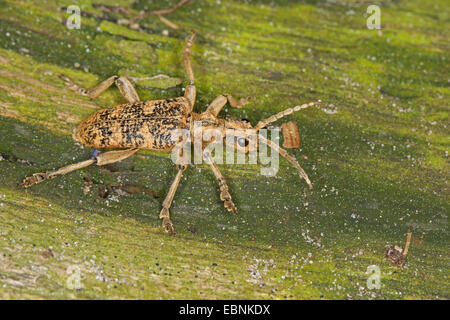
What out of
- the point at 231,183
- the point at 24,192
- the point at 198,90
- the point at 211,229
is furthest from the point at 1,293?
the point at 198,90

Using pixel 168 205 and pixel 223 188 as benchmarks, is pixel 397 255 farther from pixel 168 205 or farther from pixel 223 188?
pixel 168 205

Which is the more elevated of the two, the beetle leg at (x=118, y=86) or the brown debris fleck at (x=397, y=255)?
the beetle leg at (x=118, y=86)

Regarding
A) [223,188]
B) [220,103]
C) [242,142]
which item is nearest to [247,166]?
[242,142]

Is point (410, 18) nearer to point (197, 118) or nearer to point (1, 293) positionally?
point (197, 118)

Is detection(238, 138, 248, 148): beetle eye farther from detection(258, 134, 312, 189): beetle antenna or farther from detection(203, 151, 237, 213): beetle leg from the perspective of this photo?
detection(203, 151, 237, 213): beetle leg

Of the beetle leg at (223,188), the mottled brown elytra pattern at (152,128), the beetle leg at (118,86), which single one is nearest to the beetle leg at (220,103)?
the mottled brown elytra pattern at (152,128)

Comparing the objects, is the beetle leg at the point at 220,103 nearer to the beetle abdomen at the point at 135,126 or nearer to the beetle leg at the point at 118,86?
the beetle abdomen at the point at 135,126

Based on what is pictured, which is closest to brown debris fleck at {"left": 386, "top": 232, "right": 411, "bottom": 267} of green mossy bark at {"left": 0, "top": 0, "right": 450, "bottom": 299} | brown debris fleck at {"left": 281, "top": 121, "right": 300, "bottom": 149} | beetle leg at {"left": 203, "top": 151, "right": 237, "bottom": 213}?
green mossy bark at {"left": 0, "top": 0, "right": 450, "bottom": 299}

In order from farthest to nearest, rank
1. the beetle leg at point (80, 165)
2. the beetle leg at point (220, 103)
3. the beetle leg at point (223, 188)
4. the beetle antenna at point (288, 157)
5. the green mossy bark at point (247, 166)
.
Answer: the beetle leg at point (220, 103)
the beetle antenna at point (288, 157)
the beetle leg at point (223, 188)
the beetle leg at point (80, 165)
the green mossy bark at point (247, 166)

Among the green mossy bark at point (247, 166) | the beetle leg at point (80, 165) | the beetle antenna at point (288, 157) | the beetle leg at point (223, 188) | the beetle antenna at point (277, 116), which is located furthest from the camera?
the beetle antenna at point (277, 116)
